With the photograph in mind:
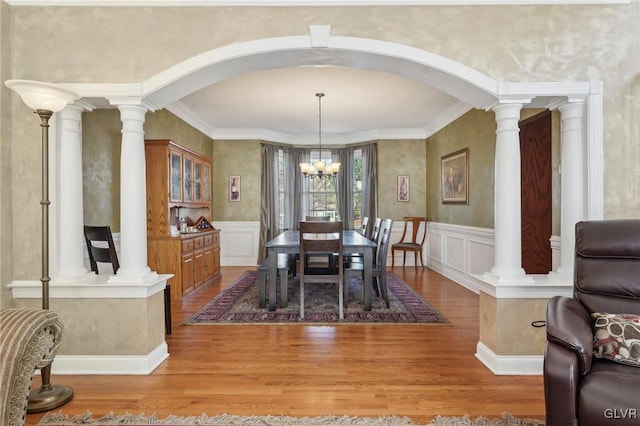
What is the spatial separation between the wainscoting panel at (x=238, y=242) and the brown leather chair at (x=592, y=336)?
5838 mm

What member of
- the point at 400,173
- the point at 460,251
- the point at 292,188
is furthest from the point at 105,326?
the point at 400,173

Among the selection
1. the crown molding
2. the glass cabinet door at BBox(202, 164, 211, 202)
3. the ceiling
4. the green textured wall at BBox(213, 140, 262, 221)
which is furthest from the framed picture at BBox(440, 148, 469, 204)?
the glass cabinet door at BBox(202, 164, 211, 202)

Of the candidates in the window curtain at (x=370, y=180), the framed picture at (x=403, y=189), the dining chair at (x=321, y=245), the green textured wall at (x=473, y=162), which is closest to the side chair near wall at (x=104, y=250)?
the dining chair at (x=321, y=245)

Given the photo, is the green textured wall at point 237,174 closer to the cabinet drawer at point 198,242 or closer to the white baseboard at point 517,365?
the cabinet drawer at point 198,242

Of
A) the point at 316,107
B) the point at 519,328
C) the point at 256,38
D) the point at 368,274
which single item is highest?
the point at 316,107

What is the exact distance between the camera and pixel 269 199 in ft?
24.1

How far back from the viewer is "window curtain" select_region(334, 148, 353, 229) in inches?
301

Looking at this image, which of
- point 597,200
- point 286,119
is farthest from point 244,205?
point 597,200

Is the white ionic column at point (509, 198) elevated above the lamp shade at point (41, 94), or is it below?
below

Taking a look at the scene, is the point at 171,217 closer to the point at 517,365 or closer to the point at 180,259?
the point at 180,259

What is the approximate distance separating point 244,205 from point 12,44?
4.81 m

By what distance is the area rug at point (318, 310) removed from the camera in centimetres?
369

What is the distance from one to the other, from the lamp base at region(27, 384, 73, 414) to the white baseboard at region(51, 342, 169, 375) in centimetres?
29

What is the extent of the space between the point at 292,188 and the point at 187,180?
266 cm
